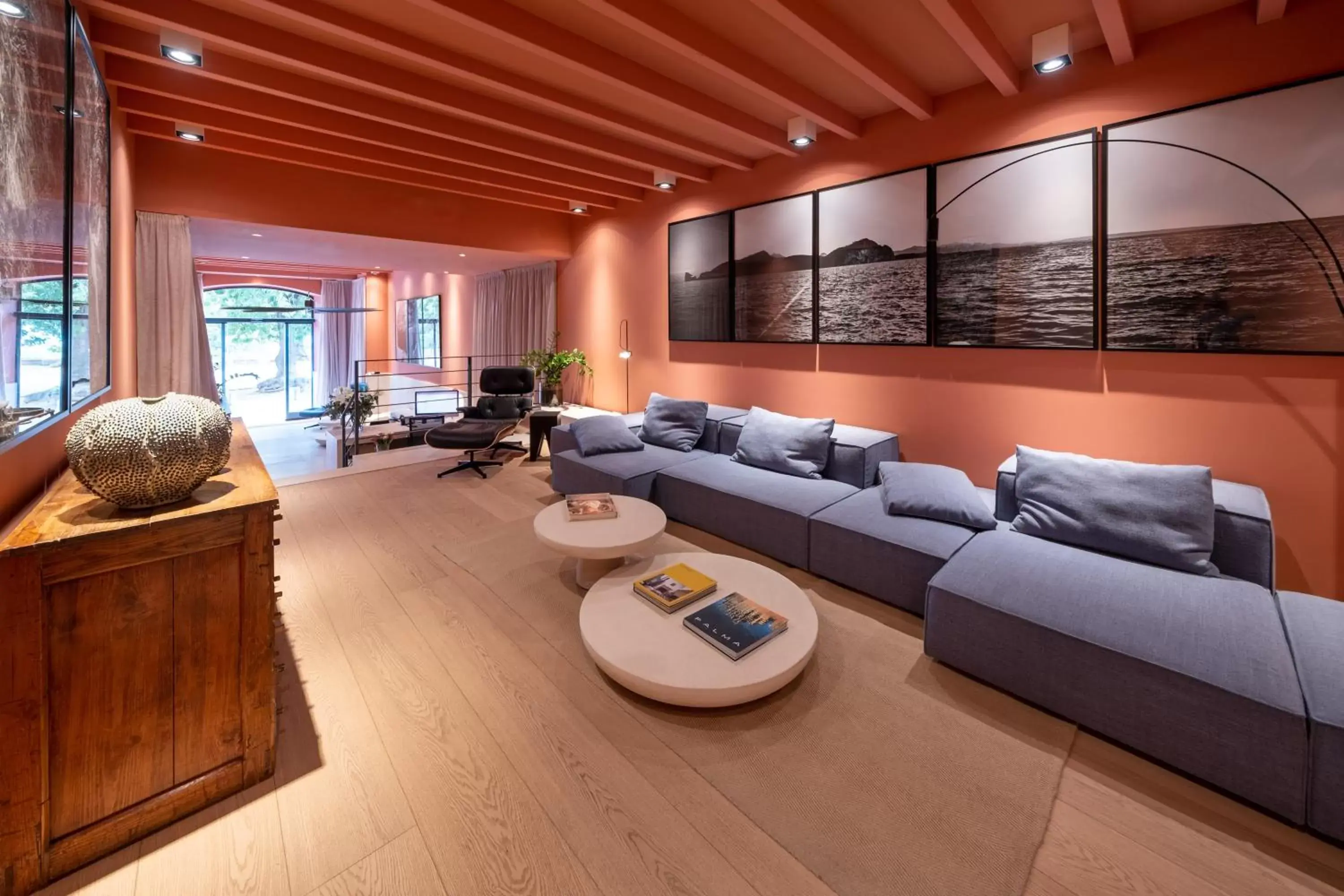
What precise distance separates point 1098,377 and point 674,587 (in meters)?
2.51

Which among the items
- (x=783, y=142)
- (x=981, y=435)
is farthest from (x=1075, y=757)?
(x=783, y=142)

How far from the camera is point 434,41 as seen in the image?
276 centimetres

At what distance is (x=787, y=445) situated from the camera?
3799 millimetres

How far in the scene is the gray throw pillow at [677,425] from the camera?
4.51 meters

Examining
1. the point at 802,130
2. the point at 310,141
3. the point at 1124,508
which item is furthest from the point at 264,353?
the point at 1124,508

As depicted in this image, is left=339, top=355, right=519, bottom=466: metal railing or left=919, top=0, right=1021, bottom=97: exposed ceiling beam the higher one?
left=919, top=0, right=1021, bottom=97: exposed ceiling beam

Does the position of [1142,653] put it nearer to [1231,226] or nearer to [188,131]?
[1231,226]

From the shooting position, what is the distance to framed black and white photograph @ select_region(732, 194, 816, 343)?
13.7ft

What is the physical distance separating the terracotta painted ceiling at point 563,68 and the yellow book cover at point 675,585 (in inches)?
92.9

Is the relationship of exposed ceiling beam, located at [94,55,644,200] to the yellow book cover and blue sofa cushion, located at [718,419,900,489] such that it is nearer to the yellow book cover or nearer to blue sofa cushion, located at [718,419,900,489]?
blue sofa cushion, located at [718,419,900,489]

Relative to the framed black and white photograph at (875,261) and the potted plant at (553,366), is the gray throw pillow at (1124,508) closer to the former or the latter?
the framed black and white photograph at (875,261)

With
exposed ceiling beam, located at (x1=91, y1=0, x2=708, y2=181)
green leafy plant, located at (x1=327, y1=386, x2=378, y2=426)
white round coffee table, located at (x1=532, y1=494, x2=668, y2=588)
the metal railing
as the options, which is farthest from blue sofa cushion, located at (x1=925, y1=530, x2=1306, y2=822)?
the metal railing

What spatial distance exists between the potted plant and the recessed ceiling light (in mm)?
3886

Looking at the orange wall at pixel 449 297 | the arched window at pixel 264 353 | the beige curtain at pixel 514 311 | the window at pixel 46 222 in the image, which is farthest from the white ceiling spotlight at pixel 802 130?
the arched window at pixel 264 353
